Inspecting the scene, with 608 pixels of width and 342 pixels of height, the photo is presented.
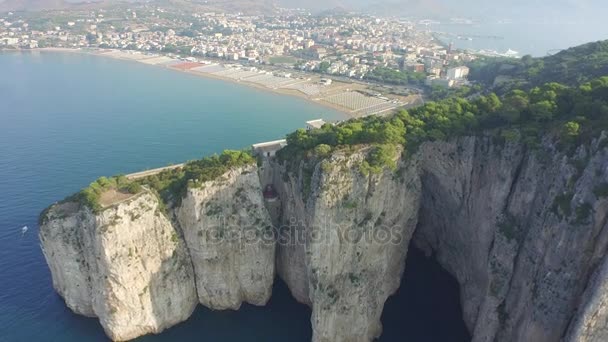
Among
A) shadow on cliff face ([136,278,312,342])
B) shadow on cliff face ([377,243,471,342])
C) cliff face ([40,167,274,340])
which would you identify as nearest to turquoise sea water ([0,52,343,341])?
shadow on cliff face ([136,278,312,342])

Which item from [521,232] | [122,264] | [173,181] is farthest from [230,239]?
[521,232]

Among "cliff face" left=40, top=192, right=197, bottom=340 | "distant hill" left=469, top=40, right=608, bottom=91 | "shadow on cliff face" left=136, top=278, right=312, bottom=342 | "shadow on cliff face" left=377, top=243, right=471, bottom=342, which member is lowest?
"shadow on cliff face" left=136, top=278, right=312, bottom=342

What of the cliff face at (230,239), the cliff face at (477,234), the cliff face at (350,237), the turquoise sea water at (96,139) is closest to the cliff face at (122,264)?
the cliff face at (230,239)

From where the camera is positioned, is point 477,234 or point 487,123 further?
point 487,123

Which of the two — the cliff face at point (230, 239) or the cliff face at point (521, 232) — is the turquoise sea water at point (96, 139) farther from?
the cliff face at point (521, 232)

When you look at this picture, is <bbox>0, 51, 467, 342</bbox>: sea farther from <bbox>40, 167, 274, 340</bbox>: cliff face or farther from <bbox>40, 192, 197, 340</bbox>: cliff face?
<bbox>40, 192, 197, 340</bbox>: cliff face

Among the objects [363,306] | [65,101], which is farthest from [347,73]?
[363,306]

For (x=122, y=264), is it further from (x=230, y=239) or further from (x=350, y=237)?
(x=350, y=237)
